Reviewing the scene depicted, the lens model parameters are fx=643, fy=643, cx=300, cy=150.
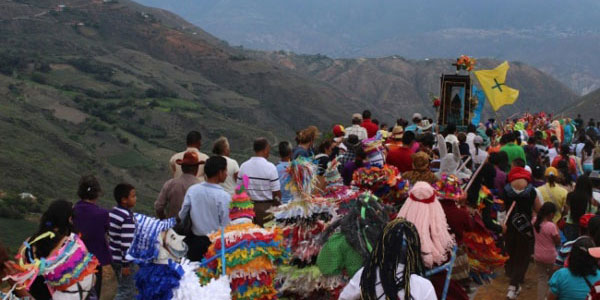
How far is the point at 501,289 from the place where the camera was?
8070mm

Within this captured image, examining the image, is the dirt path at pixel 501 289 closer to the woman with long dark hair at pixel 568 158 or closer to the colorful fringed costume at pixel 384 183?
the colorful fringed costume at pixel 384 183

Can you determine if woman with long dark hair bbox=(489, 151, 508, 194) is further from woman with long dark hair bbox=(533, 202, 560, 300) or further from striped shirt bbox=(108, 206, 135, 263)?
striped shirt bbox=(108, 206, 135, 263)

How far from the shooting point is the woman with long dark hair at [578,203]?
6727mm

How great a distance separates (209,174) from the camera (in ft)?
18.9

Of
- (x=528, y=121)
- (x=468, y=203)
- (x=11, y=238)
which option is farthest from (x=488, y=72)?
(x=11, y=238)

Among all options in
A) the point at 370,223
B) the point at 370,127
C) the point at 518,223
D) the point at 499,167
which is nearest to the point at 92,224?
the point at 370,223

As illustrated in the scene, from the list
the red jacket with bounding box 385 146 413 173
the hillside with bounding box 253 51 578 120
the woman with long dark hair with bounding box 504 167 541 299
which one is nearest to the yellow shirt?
the woman with long dark hair with bounding box 504 167 541 299

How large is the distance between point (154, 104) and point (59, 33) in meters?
24.9

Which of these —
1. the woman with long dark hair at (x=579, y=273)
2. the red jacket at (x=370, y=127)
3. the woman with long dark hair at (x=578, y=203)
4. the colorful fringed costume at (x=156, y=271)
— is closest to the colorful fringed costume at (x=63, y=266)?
the colorful fringed costume at (x=156, y=271)

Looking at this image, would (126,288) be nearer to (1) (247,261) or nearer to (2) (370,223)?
(1) (247,261)

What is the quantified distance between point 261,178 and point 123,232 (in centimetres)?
181

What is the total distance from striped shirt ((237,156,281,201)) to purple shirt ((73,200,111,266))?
1676 millimetres

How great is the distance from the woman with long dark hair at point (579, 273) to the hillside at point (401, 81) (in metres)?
86.7

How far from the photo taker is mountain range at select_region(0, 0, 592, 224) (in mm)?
34156
